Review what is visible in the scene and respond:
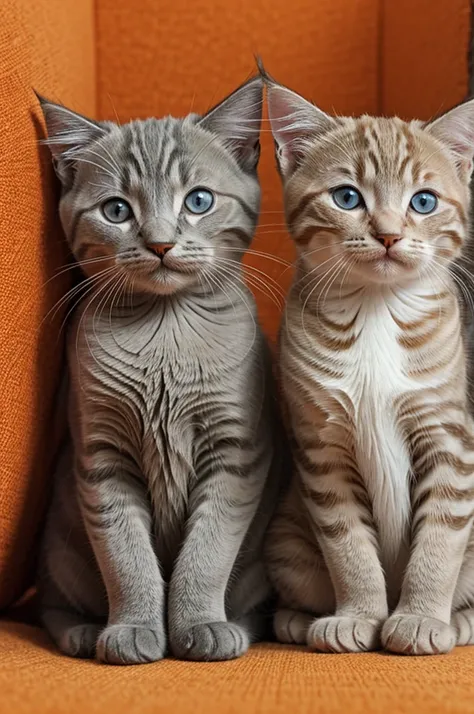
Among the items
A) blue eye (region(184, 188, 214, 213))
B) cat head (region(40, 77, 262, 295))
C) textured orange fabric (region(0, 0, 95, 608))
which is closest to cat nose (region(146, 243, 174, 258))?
cat head (region(40, 77, 262, 295))

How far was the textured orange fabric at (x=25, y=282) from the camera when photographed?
1.39m

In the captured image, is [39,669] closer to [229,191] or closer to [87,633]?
[87,633]

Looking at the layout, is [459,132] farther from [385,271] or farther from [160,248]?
[160,248]

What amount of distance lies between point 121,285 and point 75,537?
478 millimetres

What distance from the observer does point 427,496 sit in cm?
137

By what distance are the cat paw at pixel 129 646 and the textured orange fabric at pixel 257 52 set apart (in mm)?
937

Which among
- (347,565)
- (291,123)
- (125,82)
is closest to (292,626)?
(347,565)

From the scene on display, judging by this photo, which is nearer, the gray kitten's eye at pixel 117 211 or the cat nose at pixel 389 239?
the cat nose at pixel 389 239

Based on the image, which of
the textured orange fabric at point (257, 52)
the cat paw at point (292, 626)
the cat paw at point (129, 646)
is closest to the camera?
the cat paw at point (129, 646)

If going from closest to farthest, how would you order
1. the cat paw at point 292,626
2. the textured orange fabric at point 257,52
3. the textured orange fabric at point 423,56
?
the cat paw at point 292,626 < the textured orange fabric at point 423,56 < the textured orange fabric at point 257,52

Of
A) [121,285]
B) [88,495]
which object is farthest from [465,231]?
[88,495]

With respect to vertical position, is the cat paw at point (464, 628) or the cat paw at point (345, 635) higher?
the cat paw at point (345, 635)

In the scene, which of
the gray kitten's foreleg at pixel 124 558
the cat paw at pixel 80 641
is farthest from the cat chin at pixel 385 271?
the cat paw at pixel 80 641

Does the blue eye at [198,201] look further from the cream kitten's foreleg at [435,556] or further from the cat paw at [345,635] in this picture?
the cat paw at [345,635]
